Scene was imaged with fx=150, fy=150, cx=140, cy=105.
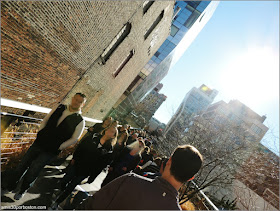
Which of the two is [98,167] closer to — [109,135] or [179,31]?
[109,135]

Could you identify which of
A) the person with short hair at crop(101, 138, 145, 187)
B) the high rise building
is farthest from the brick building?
the high rise building

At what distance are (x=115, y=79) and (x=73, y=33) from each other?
6.47 metres

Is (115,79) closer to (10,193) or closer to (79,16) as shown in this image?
(79,16)

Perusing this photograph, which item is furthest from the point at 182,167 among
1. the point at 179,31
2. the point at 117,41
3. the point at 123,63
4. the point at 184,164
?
the point at 179,31

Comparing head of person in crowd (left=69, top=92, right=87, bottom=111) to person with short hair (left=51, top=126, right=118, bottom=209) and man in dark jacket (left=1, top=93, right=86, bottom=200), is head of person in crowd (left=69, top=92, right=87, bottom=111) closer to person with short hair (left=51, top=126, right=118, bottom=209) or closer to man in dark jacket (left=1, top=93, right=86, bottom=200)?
man in dark jacket (left=1, top=93, right=86, bottom=200)

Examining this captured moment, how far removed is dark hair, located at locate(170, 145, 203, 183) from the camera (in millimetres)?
1502

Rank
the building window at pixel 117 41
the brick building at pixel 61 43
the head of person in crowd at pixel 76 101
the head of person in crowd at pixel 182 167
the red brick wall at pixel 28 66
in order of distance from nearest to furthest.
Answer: the head of person in crowd at pixel 182 167, the head of person in crowd at pixel 76 101, the red brick wall at pixel 28 66, the brick building at pixel 61 43, the building window at pixel 117 41

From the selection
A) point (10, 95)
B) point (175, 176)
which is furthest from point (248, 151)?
point (10, 95)

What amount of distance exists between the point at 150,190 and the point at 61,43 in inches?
256

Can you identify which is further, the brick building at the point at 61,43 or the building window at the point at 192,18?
the building window at the point at 192,18

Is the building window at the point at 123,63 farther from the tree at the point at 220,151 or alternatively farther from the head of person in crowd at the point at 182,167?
the head of person in crowd at the point at 182,167

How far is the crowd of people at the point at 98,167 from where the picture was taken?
1.35m

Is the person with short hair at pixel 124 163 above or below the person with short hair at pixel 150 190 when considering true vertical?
below

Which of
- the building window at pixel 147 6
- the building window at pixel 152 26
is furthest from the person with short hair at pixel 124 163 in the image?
the building window at pixel 152 26
